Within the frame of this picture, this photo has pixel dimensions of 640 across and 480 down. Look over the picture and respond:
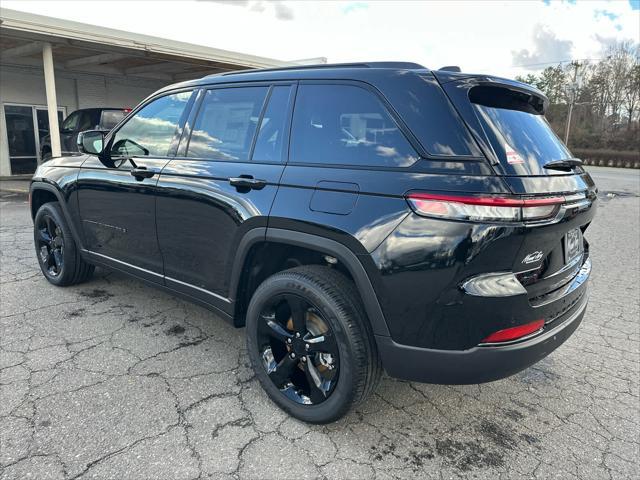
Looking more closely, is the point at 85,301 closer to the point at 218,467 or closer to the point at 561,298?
the point at 218,467

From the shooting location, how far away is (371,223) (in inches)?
84.5

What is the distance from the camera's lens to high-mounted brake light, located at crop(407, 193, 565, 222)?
1.95 metres

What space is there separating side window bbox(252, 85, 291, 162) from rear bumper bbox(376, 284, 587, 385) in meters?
1.22

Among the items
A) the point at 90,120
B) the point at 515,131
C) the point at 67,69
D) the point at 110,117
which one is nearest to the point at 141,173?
the point at 515,131

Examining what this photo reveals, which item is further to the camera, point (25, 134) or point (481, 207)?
point (25, 134)

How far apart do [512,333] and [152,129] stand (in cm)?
287

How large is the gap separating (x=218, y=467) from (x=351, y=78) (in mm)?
2046

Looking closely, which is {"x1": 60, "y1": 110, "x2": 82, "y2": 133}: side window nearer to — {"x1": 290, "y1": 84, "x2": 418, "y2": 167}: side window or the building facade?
the building facade

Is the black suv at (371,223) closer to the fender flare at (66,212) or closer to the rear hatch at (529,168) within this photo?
the rear hatch at (529,168)

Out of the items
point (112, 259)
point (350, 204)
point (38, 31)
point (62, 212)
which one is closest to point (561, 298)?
point (350, 204)

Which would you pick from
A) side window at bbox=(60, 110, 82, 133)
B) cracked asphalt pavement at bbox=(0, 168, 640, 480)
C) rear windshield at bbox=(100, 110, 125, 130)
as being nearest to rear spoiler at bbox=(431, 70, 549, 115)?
cracked asphalt pavement at bbox=(0, 168, 640, 480)

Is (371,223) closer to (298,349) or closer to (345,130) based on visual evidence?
(345,130)

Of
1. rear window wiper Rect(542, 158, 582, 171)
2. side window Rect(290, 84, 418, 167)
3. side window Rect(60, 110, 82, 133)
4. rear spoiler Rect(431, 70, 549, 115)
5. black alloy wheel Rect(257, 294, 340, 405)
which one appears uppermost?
side window Rect(60, 110, 82, 133)

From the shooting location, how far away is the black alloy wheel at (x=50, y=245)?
4402mm
